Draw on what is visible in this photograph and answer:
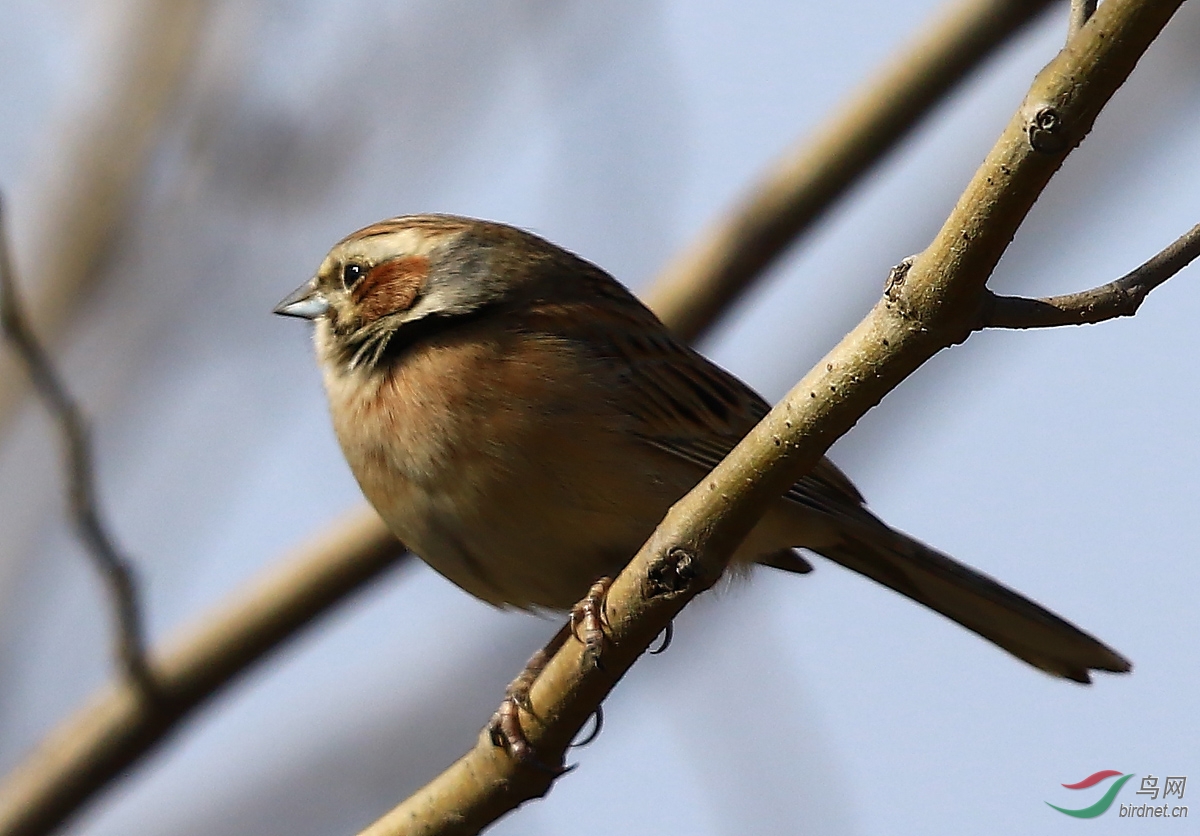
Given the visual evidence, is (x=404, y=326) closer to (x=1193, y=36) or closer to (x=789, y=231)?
(x=789, y=231)

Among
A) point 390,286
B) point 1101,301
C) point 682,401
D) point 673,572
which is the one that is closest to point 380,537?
point 390,286

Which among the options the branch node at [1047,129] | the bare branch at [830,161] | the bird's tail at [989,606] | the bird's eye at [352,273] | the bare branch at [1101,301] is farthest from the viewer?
the bird's eye at [352,273]

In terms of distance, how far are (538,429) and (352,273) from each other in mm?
1230

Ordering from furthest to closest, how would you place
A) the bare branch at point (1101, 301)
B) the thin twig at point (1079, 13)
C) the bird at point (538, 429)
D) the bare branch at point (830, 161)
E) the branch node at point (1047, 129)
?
the bare branch at point (830, 161) < the bird at point (538, 429) < the bare branch at point (1101, 301) < the thin twig at point (1079, 13) < the branch node at point (1047, 129)

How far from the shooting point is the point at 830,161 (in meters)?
4.89

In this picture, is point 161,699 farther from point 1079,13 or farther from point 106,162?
point 1079,13

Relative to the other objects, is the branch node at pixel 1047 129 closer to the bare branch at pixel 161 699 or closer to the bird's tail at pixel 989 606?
the bird's tail at pixel 989 606

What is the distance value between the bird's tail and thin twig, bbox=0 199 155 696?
7.03ft

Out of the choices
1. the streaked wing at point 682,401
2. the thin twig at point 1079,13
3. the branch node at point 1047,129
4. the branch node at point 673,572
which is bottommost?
the branch node at point 673,572

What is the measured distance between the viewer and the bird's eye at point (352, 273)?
523 cm

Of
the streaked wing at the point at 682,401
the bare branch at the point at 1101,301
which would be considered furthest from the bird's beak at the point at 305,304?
the bare branch at the point at 1101,301

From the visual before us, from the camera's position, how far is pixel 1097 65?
2482 mm

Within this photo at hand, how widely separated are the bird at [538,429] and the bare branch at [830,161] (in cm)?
18

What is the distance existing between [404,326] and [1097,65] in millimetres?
2755
